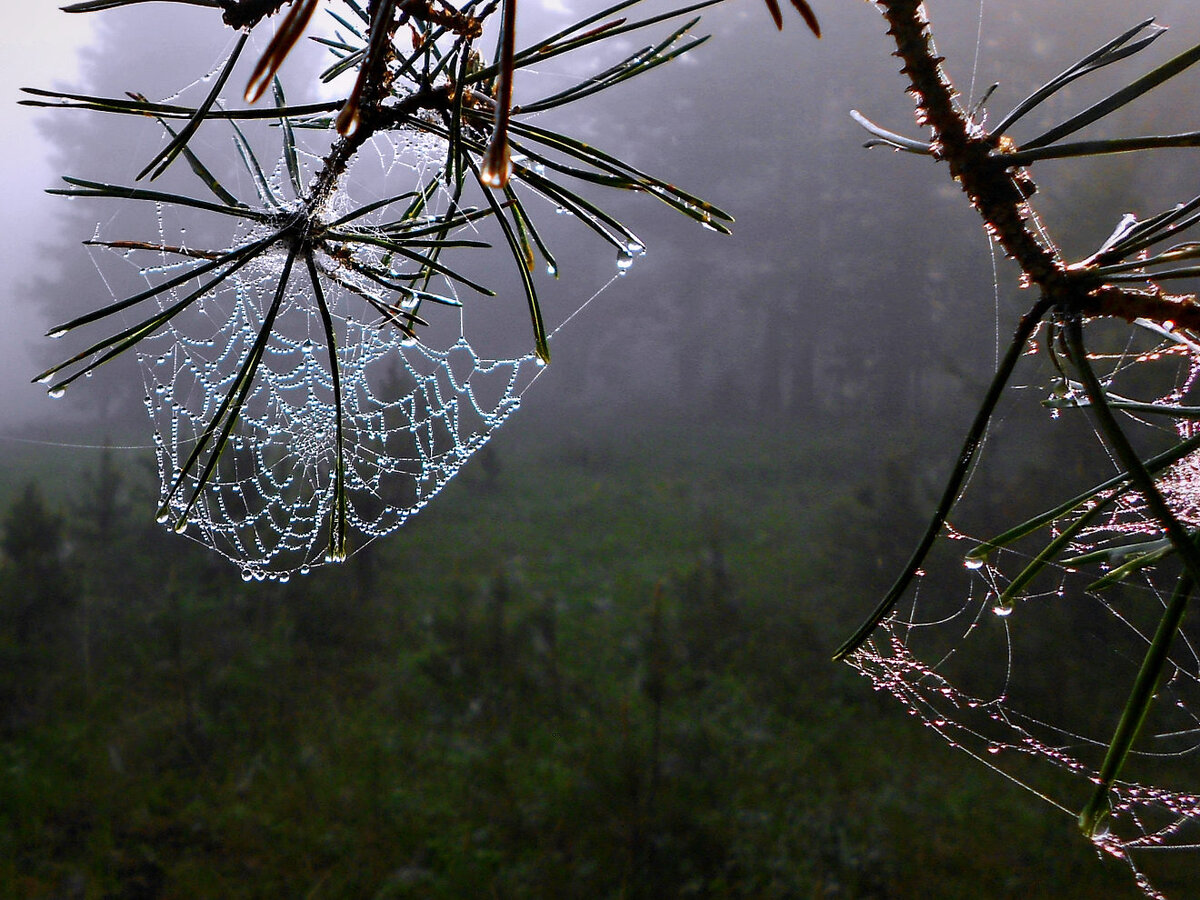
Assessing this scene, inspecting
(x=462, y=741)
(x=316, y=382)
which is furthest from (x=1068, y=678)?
(x=316, y=382)

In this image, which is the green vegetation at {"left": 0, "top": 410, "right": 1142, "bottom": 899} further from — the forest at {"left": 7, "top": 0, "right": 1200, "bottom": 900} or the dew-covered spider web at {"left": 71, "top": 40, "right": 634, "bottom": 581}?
the dew-covered spider web at {"left": 71, "top": 40, "right": 634, "bottom": 581}

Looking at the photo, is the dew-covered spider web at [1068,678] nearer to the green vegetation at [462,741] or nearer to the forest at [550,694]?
the forest at [550,694]

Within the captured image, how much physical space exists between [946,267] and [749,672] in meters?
10.9

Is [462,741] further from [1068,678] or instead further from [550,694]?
[1068,678]

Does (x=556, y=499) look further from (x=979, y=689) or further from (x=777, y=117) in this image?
(x=777, y=117)

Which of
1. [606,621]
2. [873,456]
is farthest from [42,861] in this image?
[873,456]

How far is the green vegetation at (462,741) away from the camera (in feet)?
9.81

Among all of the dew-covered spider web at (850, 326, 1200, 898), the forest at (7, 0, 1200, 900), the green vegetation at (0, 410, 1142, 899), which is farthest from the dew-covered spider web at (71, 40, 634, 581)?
the dew-covered spider web at (850, 326, 1200, 898)

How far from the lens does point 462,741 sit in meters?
3.87

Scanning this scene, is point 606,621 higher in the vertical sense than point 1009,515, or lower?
lower

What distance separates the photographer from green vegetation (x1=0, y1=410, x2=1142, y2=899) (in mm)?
2990

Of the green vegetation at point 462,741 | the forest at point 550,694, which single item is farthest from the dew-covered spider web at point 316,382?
the green vegetation at point 462,741

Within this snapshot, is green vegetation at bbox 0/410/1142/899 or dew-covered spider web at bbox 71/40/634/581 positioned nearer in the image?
dew-covered spider web at bbox 71/40/634/581

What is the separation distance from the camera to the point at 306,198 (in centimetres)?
43
